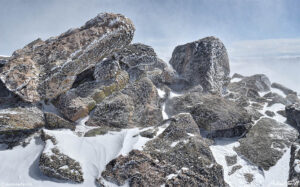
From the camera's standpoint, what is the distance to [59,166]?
7238mm

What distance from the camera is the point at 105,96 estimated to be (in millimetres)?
11969

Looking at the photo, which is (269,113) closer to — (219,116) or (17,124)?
(219,116)

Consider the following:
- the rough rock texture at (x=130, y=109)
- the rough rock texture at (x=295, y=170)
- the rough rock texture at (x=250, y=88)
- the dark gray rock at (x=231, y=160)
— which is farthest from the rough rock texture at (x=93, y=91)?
the rough rock texture at (x=250, y=88)

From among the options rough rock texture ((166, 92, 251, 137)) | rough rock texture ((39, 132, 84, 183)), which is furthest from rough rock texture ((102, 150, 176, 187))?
rough rock texture ((166, 92, 251, 137))

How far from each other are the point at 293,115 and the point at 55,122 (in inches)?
639

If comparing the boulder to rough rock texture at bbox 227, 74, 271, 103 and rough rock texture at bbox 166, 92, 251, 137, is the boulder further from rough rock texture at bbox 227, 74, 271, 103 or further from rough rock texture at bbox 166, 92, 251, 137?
rough rock texture at bbox 227, 74, 271, 103

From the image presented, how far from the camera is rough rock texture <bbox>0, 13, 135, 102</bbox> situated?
31.2 ft

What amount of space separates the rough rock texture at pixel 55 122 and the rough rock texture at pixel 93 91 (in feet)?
1.77

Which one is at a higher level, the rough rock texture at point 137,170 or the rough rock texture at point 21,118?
the rough rock texture at point 21,118

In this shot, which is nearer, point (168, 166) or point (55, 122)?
point (168, 166)

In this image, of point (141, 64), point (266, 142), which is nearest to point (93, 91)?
point (141, 64)

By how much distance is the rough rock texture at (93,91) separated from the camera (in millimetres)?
10477

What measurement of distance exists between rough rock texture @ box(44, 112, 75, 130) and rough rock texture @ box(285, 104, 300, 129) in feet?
49.9

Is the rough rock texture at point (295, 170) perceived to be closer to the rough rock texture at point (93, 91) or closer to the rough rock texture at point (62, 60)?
the rough rock texture at point (93, 91)
